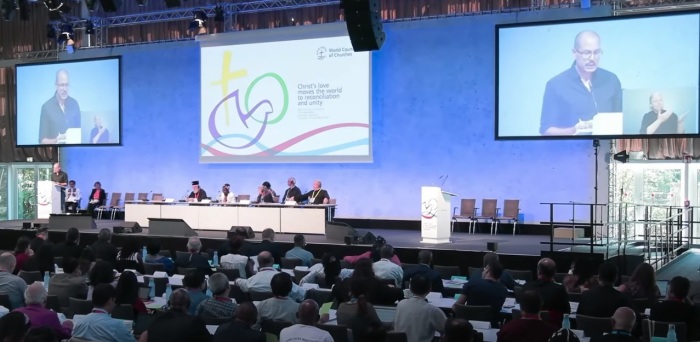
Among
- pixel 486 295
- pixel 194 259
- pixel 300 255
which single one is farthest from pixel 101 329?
pixel 300 255

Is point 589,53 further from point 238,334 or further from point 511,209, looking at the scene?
point 238,334

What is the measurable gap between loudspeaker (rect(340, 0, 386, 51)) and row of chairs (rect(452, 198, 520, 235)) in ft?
22.3

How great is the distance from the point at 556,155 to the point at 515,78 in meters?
1.85

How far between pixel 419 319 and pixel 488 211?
1034cm

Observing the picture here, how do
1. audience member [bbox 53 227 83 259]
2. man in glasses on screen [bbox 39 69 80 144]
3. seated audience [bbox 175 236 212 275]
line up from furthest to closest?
man in glasses on screen [bbox 39 69 80 144]
audience member [bbox 53 227 83 259]
seated audience [bbox 175 236 212 275]

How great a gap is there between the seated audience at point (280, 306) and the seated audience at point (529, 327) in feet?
5.45

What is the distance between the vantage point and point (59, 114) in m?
20.0

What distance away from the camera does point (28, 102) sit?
2042cm

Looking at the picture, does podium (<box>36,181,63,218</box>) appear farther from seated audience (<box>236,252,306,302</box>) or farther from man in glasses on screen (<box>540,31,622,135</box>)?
seated audience (<box>236,252,306,302</box>)

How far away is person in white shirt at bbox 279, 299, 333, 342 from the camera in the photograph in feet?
15.4

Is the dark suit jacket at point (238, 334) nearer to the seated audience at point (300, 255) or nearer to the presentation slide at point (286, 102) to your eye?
the seated audience at point (300, 255)

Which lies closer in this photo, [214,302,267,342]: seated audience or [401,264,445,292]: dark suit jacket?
[214,302,267,342]: seated audience

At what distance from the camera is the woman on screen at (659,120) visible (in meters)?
13.4

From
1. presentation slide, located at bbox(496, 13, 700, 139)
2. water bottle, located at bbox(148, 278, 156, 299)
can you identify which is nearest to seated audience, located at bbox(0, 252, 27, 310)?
water bottle, located at bbox(148, 278, 156, 299)
